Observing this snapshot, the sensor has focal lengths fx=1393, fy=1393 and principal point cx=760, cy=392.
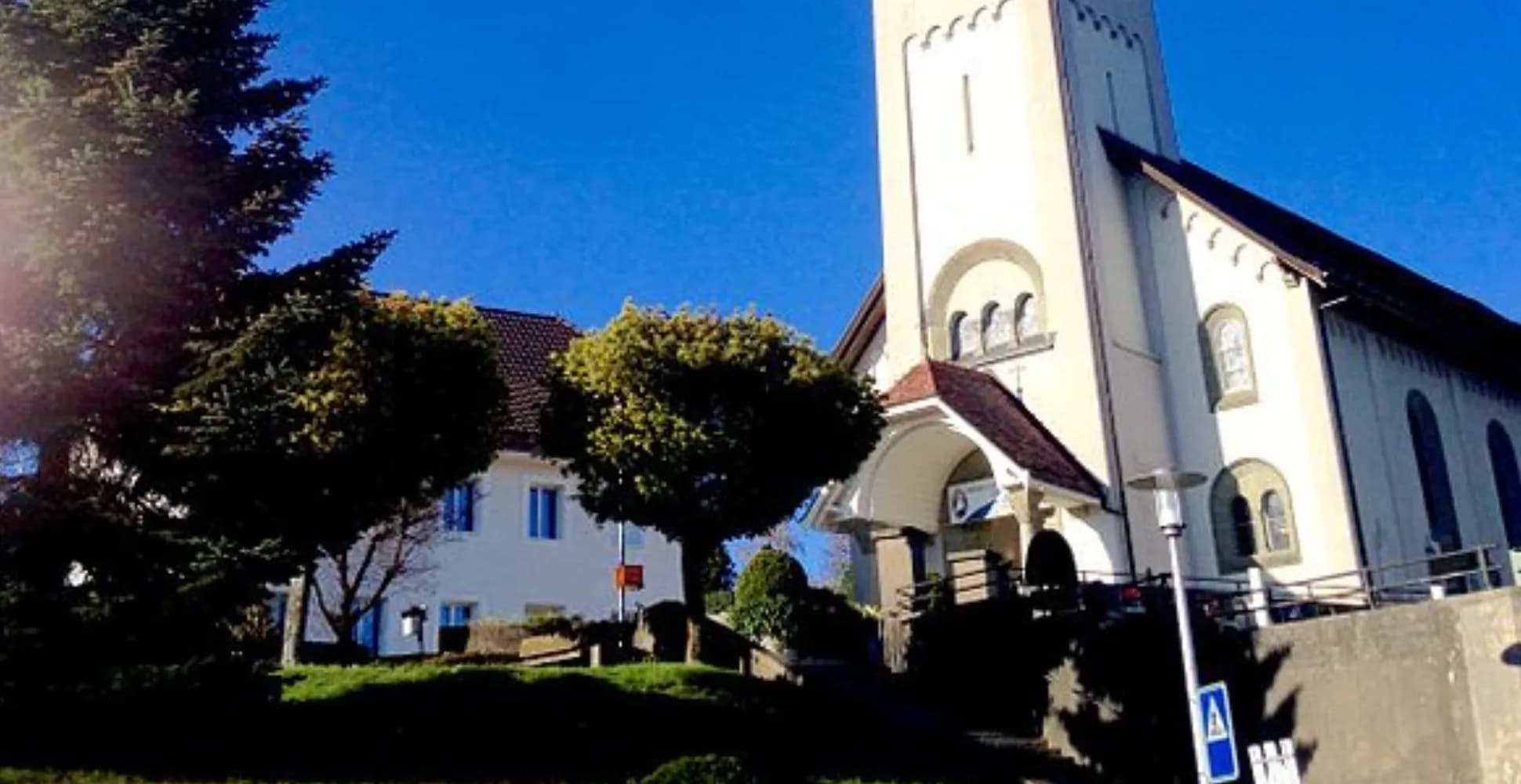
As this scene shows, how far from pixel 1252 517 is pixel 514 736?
658 inches

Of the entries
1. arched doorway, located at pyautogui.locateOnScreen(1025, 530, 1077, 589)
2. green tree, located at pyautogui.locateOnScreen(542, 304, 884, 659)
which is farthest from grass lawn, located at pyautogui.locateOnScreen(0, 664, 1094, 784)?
arched doorway, located at pyautogui.locateOnScreen(1025, 530, 1077, 589)

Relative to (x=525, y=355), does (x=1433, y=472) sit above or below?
below

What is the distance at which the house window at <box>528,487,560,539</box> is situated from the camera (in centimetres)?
3441

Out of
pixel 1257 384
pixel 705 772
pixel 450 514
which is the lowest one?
pixel 705 772

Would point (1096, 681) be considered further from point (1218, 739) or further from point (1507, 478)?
point (1507, 478)

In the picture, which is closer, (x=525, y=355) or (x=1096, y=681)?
(x=1096, y=681)

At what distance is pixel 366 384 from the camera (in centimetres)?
1881

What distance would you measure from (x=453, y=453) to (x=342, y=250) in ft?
12.7

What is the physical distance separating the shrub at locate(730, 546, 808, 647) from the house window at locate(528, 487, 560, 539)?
37.2ft

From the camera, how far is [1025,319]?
30.0m

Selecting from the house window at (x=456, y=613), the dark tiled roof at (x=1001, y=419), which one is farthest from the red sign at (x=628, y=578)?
the house window at (x=456, y=613)

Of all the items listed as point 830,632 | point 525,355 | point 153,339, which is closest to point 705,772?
point 153,339

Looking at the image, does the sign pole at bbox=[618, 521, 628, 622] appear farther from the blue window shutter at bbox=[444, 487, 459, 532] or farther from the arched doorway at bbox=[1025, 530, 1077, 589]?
the arched doorway at bbox=[1025, 530, 1077, 589]

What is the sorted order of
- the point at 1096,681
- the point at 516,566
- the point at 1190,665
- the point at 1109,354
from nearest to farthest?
the point at 1190,665
the point at 1096,681
the point at 1109,354
the point at 516,566
